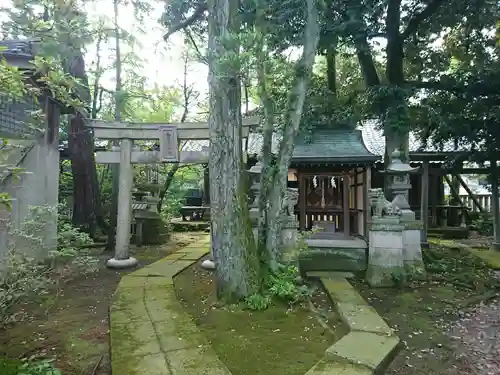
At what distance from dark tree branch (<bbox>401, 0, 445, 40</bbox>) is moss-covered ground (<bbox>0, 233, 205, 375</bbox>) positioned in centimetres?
923

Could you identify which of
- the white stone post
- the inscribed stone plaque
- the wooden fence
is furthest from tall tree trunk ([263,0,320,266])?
the wooden fence

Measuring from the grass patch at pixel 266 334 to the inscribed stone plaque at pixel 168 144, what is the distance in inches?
124

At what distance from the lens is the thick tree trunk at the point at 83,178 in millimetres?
9992

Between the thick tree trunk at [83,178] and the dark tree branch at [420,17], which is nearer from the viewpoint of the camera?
the dark tree branch at [420,17]

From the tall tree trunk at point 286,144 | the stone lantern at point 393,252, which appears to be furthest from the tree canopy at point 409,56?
the stone lantern at point 393,252

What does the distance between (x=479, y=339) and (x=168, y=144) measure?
642 cm

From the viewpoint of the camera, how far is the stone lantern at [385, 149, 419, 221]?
7574 mm

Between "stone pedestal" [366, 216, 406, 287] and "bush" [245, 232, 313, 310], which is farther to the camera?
"stone pedestal" [366, 216, 406, 287]

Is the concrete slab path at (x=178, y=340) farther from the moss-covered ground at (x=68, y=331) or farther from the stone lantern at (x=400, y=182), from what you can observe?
the stone lantern at (x=400, y=182)

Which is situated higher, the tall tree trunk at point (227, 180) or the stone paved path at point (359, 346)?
the tall tree trunk at point (227, 180)

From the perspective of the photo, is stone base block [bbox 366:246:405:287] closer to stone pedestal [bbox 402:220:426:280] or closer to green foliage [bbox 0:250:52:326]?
stone pedestal [bbox 402:220:426:280]

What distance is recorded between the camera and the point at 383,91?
7.86 meters

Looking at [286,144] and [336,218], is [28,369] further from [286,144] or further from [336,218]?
[336,218]

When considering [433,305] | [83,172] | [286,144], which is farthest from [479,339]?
[83,172]
